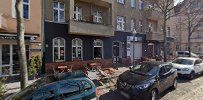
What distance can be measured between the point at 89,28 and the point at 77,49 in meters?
2.28

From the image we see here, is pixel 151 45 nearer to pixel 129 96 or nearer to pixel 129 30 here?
A: pixel 129 30

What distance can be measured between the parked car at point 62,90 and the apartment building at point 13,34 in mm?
8236

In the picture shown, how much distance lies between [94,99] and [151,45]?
24.5m

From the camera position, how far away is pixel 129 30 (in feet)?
82.6

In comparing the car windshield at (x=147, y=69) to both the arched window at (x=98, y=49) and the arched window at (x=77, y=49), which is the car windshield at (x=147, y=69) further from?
the arched window at (x=98, y=49)

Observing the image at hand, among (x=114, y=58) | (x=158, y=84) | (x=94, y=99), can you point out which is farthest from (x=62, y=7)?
(x=94, y=99)

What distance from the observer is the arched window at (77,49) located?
61.6ft

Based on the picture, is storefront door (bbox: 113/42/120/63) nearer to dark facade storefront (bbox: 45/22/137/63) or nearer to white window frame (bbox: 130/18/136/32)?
dark facade storefront (bbox: 45/22/137/63)

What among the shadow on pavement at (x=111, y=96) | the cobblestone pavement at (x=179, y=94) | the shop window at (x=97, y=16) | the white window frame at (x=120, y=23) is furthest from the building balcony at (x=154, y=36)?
the shadow on pavement at (x=111, y=96)

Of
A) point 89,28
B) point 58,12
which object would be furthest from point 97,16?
point 58,12

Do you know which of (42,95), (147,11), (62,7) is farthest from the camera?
(147,11)

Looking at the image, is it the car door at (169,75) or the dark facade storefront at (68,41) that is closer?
the car door at (169,75)

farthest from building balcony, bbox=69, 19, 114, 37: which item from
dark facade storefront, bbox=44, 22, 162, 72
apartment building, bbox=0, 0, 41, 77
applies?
apartment building, bbox=0, 0, 41, 77

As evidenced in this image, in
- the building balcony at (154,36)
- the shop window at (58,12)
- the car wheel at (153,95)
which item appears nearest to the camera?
the car wheel at (153,95)
